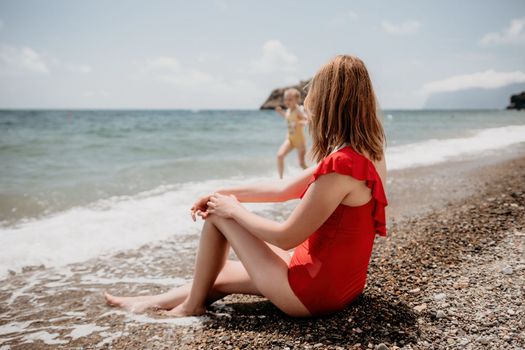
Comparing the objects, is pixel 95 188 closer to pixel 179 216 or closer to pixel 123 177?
pixel 123 177

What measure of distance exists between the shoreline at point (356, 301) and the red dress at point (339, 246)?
278mm

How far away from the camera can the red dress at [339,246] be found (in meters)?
2.29

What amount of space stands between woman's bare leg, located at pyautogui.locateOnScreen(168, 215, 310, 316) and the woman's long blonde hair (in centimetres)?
85

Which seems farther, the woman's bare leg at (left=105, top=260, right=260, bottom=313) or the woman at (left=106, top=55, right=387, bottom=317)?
the woman's bare leg at (left=105, top=260, right=260, bottom=313)

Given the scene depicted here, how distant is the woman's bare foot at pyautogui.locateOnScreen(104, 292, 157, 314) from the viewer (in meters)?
3.34

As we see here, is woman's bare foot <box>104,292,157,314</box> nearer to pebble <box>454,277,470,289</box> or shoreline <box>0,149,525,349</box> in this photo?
shoreline <box>0,149,525,349</box>

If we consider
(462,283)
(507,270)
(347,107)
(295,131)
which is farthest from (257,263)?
(295,131)

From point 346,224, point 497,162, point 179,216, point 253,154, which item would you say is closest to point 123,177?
point 179,216

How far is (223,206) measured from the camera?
2.77 meters

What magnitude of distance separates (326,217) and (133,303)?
213 centimetres

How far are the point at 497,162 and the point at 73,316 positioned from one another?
37.6 feet

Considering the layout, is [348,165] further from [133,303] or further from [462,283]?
[133,303]

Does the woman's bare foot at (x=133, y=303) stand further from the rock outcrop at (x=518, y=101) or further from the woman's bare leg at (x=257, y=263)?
the rock outcrop at (x=518, y=101)

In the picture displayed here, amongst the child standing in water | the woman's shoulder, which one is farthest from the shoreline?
the child standing in water
